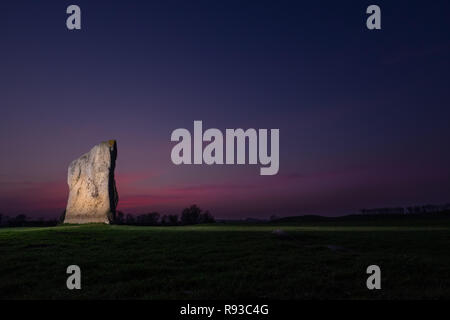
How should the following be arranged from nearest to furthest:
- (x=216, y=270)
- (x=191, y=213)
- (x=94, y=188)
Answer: (x=216, y=270) → (x=94, y=188) → (x=191, y=213)

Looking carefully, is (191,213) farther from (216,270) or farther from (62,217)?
(216,270)

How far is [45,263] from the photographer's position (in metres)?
18.5

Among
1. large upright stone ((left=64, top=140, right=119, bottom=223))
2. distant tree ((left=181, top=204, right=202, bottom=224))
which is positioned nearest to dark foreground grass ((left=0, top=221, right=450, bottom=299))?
large upright stone ((left=64, top=140, right=119, bottom=223))

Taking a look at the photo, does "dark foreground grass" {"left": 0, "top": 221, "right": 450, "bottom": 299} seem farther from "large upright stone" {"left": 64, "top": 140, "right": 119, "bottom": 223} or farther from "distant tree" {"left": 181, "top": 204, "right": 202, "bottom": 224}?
"distant tree" {"left": 181, "top": 204, "right": 202, "bottom": 224}

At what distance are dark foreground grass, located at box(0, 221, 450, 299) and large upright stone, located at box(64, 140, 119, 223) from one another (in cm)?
2714

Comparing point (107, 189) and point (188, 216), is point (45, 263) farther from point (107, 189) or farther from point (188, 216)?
point (188, 216)

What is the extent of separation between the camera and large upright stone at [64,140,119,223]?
177 ft

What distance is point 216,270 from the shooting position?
16.3m

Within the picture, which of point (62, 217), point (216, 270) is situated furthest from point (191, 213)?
point (216, 270)

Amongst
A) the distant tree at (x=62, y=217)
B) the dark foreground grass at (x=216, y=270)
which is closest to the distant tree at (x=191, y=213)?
the distant tree at (x=62, y=217)

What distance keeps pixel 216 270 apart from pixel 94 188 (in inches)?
1741
